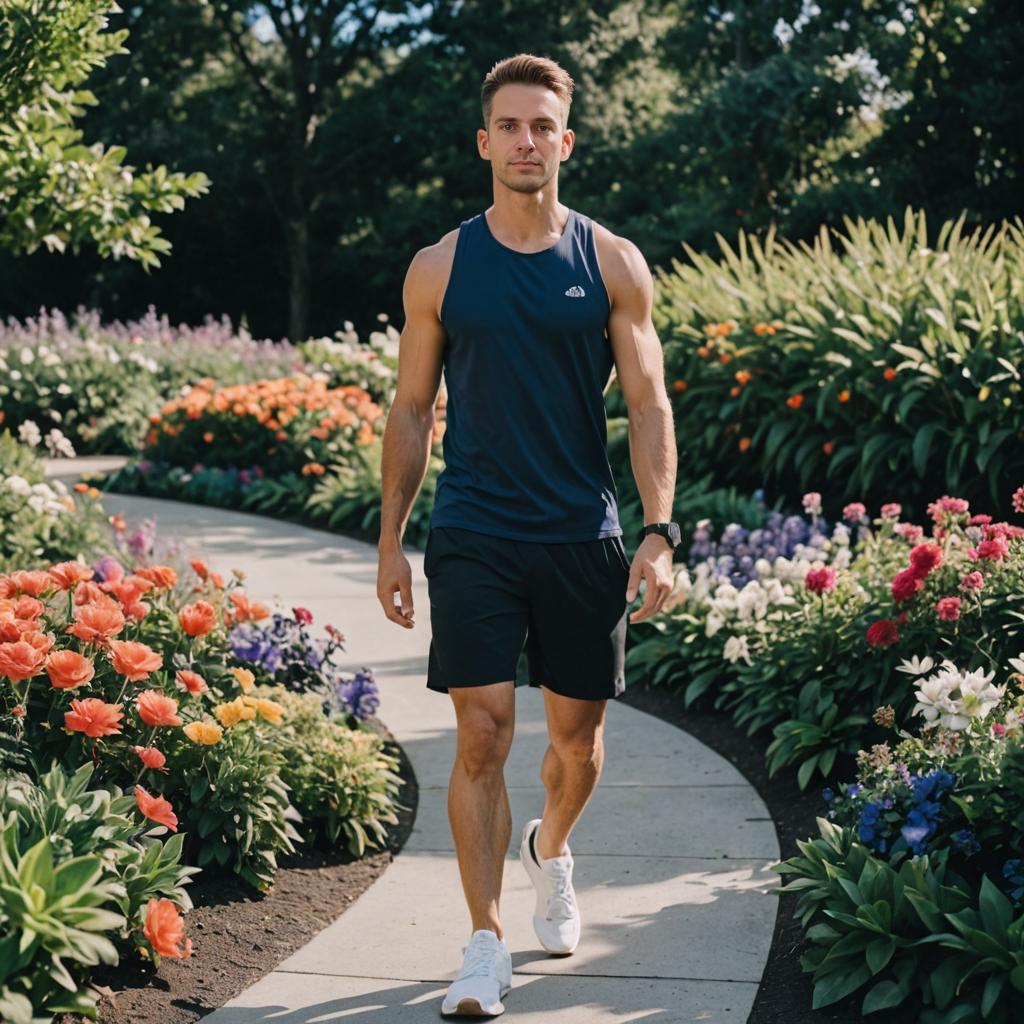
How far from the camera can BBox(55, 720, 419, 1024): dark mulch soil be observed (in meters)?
3.13

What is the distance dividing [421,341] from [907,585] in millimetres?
1785

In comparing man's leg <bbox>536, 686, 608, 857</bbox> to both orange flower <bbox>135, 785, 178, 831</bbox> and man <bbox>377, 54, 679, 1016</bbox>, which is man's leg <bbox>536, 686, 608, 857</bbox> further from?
orange flower <bbox>135, 785, 178, 831</bbox>

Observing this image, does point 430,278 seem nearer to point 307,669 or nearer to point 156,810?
point 156,810

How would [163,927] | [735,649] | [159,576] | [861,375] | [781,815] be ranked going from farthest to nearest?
[861,375] < [735,649] < [781,815] < [159,576] < [163,927]

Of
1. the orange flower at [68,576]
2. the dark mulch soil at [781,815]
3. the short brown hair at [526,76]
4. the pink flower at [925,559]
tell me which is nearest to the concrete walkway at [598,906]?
the dark mulch soil at [781,815]

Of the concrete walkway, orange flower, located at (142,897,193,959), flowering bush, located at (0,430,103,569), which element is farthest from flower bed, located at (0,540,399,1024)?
flowering bush, located at (0,430,103,569)

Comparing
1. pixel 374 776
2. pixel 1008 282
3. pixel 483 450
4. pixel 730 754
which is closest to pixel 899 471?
pixel 1008 282

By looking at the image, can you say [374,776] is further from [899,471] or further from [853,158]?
[853,158]

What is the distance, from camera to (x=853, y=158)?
2086 centimetres

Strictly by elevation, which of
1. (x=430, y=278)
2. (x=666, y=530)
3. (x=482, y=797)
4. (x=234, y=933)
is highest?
(x=430, y=278)

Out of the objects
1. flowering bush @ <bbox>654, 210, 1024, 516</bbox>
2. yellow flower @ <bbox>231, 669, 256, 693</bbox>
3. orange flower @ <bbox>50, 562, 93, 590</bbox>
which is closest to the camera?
yellow flower @ <bbox>231, 669, 256, 693</bbox>

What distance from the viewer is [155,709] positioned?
133 inches

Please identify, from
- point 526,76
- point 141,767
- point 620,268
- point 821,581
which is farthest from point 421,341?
point 821,581

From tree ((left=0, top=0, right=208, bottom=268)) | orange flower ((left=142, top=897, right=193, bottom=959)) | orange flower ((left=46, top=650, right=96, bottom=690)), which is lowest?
orange flower ((left=142, top=897, right=193, bottom=959))
